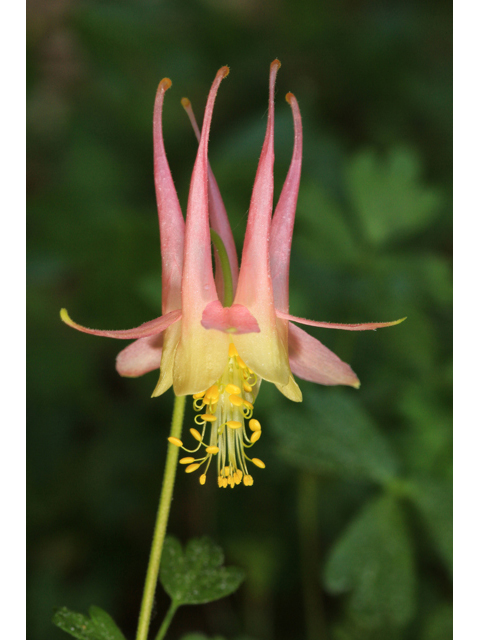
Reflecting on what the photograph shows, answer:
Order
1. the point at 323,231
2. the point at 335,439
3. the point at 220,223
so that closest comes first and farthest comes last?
1. the point at 220,223
2. the point at 335,439
3. the point at 323,231

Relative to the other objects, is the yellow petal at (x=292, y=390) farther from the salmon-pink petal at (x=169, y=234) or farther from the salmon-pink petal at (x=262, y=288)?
the salmon-pink petal at (x=169, y=234)

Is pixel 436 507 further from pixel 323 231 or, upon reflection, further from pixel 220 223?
pixel 220 223

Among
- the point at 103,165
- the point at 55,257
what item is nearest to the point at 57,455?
the point at 55,257

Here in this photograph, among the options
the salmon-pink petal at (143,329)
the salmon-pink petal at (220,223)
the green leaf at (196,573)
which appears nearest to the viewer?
the salmon-pink petal at (143,329)

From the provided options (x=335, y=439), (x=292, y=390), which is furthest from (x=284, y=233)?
(x=335, y=439)

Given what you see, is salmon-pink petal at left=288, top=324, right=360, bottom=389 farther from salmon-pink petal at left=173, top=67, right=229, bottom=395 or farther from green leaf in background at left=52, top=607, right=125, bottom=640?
green leaf in background at left=52, top=607, right=125, bottom=640

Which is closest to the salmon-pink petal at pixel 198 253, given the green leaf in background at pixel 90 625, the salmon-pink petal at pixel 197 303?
the salmon-pink petal at pixel 197 303

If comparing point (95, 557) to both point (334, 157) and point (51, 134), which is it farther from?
point (51, 134)
